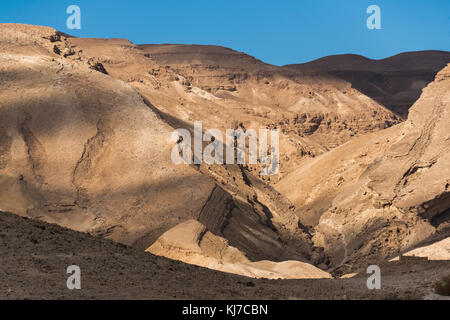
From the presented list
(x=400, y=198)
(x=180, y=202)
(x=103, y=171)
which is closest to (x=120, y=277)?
(x=180, y=202)

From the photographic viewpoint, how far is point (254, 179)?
1554 inches

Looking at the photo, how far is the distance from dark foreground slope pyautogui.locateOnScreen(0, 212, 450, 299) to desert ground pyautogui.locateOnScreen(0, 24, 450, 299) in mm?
50

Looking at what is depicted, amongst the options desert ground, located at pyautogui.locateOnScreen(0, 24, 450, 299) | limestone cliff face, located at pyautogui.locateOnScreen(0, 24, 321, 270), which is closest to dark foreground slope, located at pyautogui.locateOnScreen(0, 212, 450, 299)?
desert ground, located at pyautogui.locateOnScreen(0, 24, 450, 299)

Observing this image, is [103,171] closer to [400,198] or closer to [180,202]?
[180,202]

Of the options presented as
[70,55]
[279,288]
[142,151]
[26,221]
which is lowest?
[279,288]

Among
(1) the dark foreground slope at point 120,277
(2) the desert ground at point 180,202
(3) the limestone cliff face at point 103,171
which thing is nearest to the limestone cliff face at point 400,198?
(2) the desert ground at point 180,202

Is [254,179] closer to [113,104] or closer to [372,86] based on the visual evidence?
[113,104]

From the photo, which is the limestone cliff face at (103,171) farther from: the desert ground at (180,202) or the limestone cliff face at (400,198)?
the limestone cliff face at (400,198)

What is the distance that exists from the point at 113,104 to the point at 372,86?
205 feet

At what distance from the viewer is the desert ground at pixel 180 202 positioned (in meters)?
12.7

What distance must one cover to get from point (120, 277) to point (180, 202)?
1527 centimetres

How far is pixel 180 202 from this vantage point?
88.8 ft

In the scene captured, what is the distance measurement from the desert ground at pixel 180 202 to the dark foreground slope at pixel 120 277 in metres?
0.05

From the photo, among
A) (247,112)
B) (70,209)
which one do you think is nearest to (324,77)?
(247,112)
